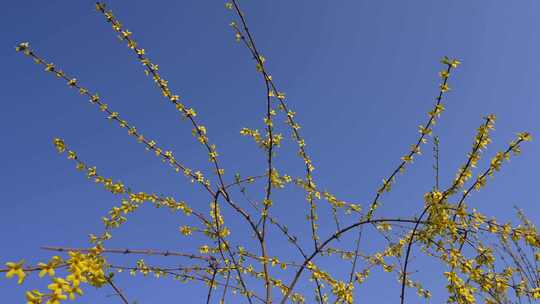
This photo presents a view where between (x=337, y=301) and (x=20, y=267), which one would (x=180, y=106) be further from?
(x=20, y=267)

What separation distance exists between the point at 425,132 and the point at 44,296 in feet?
12.1

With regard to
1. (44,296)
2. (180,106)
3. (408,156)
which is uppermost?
(180,106)

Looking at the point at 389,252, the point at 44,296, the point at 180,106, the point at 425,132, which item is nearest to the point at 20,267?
the point at 44,296

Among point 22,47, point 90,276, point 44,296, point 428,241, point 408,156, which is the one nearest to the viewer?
point 44,296

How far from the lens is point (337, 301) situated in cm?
486

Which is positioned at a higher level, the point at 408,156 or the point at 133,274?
the point at 408,156

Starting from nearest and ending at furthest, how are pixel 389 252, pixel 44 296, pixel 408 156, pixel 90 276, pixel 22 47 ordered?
pixel 44 296
pixel 90 276
pixel 22 47
pixel 408 156
pixel 389 252

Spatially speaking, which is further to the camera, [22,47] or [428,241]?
[22,47]

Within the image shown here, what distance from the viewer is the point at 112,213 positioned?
4680 millimetres

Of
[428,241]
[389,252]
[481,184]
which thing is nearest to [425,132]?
[481,184]

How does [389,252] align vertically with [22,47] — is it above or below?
below

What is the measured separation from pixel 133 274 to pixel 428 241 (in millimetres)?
2916

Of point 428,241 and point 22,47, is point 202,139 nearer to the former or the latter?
point 22,47

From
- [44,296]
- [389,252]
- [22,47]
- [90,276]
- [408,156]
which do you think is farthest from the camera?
[389,252]
